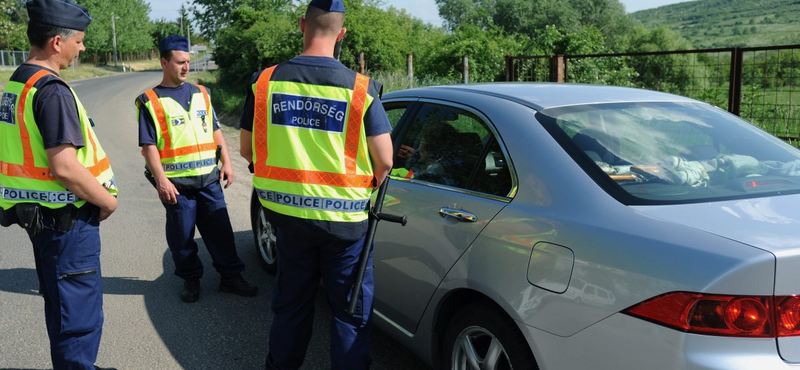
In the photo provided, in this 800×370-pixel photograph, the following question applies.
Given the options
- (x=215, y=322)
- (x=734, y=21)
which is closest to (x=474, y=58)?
(x=215, y=322)

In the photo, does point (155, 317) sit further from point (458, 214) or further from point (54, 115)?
point (458, 214)

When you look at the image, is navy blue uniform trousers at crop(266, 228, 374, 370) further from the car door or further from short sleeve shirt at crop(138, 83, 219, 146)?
short sleeve shirt at crop(138, 83, 219, 146)

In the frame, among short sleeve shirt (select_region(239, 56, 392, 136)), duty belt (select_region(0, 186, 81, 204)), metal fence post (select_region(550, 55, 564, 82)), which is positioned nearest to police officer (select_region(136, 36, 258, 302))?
duty belt (select_region(0, 186, 81, 204))

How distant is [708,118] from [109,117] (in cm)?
1920

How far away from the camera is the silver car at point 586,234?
6.47ft

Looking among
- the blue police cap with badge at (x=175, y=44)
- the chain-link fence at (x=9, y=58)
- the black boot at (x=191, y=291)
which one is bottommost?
the black boot at (x=191, y=291)

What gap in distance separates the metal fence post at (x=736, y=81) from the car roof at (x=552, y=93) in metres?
4.75

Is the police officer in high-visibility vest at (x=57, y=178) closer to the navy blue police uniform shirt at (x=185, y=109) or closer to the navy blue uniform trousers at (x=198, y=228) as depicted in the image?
the navy blue police uniform shirt at (x=185, y=109)

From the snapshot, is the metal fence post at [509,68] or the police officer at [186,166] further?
the metal fence post at [509,68]

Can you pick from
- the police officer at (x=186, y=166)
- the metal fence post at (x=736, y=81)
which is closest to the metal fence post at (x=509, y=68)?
the metal fence post at (x=736, y=81)

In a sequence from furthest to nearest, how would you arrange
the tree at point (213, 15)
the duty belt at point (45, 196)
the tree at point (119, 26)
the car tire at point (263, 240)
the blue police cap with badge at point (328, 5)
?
1. the tree at point (119, 26)
2. the tree at point (213, 15)
3. the car tire at point (263, 240)
4. the duty belt at point (45, 196)
5. the blue police cap with badge at point (328, 5)

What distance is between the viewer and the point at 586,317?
7.32ft

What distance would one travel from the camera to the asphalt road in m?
3.77

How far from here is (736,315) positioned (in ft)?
6.44
